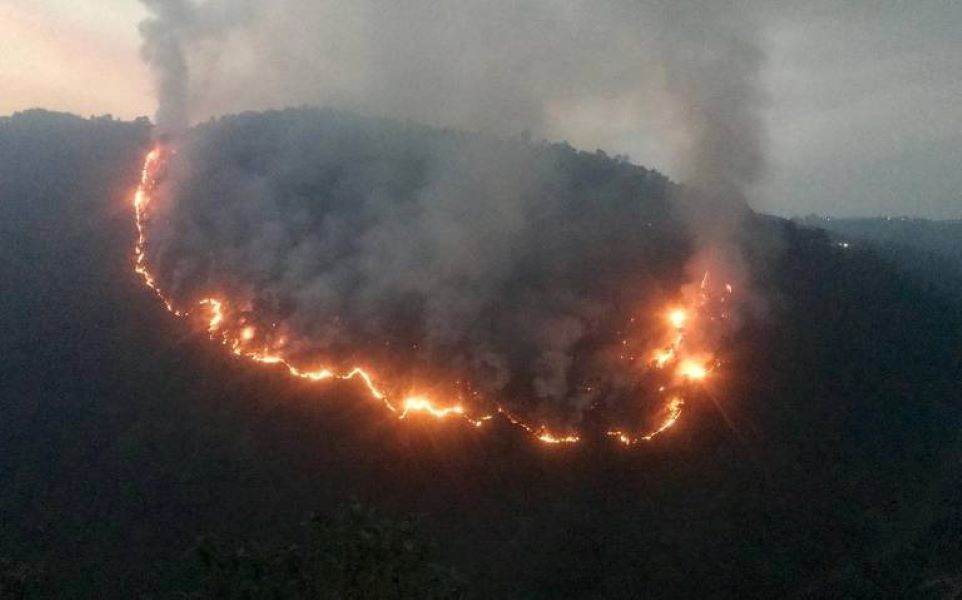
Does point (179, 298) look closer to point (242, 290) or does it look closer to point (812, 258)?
point (242, 290)

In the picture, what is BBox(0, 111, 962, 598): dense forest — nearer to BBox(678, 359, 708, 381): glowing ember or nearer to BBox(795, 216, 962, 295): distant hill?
BBox(678, 359, 708, 381): glowing ember

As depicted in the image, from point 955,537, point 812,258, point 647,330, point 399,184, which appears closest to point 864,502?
point 955,537

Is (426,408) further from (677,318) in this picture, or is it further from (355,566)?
(355,566)

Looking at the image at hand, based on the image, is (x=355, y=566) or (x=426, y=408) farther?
(x=426, y=408)

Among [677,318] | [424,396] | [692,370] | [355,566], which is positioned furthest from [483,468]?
[355,566]

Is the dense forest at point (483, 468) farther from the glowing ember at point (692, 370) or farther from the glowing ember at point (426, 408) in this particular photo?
the glowing ember at point (692, 370)

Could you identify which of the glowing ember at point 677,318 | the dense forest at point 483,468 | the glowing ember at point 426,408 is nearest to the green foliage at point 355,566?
the dense forest at point 483,468
